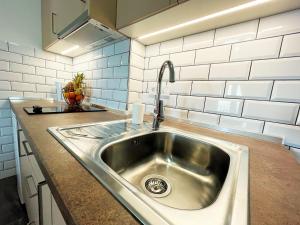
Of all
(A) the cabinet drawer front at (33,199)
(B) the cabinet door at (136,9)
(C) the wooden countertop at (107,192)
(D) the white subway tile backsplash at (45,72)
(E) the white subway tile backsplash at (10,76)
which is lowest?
(A) the cabinet drawer front at (33,199)

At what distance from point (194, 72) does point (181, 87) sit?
13cm

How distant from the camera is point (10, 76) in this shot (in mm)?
1418

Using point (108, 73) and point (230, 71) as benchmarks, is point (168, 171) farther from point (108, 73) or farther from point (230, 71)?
point (108, 73)

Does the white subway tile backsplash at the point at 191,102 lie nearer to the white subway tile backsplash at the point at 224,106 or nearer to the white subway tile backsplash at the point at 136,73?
the white subway tile backsplash at the point at 224,106

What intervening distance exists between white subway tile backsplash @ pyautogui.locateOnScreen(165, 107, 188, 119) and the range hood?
650 millimetres

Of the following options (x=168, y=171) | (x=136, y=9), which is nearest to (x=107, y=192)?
(x=168, y=171)

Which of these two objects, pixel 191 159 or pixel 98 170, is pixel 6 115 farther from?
pixel 191 159

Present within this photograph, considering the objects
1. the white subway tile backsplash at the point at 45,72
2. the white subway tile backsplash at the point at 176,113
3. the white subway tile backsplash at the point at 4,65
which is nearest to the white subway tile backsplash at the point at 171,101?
the white subway tile backsplash at the point at 176,113

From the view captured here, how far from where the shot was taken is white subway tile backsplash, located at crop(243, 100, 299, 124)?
0.63m

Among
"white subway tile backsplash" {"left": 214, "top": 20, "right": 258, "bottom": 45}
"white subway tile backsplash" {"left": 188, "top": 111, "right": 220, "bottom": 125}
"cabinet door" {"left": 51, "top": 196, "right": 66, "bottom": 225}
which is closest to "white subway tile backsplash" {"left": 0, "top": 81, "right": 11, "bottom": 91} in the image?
"cabinet door" {"left": 51, "top": 196, "right": 66, "bottom": 225}

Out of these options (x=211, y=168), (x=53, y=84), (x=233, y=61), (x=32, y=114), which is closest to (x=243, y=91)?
(x=233, y=61)

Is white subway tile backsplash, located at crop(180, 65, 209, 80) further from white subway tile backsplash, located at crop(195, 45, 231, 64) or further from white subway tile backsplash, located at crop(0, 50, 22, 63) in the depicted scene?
white subway tile backsplash, located at crop(0, 50, 22, 63)

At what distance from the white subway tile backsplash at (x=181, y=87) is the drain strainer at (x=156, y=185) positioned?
1.87 feet

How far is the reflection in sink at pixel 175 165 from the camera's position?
0.52m
